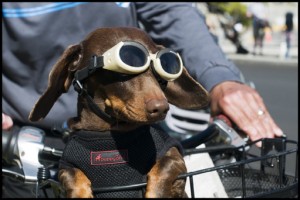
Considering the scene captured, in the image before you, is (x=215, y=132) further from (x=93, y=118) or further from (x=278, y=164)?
(x=93, y=118)

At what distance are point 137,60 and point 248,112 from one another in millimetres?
784

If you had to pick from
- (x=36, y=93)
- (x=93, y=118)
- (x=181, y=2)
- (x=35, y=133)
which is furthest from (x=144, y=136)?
(x=181, y=2)

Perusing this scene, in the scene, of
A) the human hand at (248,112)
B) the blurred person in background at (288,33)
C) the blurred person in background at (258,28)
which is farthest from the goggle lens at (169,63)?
the blurred person in background at (258,28)

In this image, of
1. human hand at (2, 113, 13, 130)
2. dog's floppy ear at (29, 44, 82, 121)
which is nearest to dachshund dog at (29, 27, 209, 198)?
dog's floppy ear at (29, 44, 82, 121)

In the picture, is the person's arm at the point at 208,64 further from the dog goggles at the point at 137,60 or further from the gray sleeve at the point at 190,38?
the dog goggles at the point at 137,60

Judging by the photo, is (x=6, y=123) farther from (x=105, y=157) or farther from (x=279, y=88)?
(x=279, y=88)

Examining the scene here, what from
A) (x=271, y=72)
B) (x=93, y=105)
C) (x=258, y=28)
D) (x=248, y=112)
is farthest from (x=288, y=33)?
(x=93, y=105)

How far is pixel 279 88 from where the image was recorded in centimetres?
1223

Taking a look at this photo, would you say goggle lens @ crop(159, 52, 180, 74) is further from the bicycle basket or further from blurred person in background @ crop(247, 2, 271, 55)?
blurred person in background @ crop(247, 2, 271, 55)

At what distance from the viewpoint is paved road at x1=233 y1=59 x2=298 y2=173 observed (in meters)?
8.24

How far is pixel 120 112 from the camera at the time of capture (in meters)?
1.53

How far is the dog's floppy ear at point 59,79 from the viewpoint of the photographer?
164cm

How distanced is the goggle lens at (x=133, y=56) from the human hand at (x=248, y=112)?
0.73 meters

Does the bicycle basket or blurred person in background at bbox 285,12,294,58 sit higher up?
the bicycle basket
